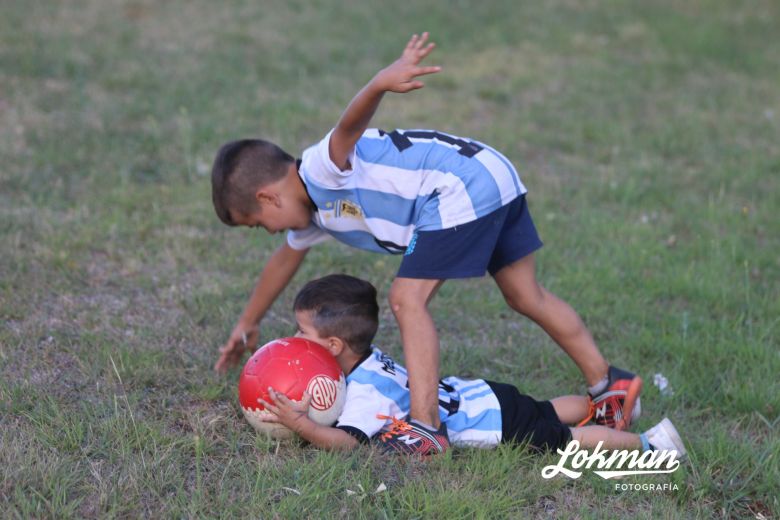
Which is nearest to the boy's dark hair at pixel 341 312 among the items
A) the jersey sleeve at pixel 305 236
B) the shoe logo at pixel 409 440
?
the jersey sleeve at pixel 305 236

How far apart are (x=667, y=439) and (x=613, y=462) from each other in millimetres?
245

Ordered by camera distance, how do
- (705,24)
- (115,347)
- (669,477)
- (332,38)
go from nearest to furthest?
(669,477)
(115,347)
(332,38)
(705,24)

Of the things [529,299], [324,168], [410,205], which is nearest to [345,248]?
[529,299]

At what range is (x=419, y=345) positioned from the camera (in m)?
3.55

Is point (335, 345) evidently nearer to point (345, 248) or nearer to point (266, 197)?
point (266, 197)

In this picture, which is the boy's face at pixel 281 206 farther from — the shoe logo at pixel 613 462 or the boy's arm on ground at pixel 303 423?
the shoe logo at pixel 613 462

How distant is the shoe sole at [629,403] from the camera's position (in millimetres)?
3943

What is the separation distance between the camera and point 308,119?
772cm

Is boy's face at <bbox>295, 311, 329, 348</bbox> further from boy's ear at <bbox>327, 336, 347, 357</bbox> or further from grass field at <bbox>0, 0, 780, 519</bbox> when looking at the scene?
grass field at <bbox>0, 0, 780, 519</bbox>

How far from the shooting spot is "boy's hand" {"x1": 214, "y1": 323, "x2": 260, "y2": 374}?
4145 mm

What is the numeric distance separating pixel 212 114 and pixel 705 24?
655 centimetres

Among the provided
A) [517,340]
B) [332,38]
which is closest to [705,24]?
[332,38]

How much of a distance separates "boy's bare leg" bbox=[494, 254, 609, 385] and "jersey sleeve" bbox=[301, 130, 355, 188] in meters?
0.84

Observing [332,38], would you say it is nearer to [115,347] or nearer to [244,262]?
[244,262]
